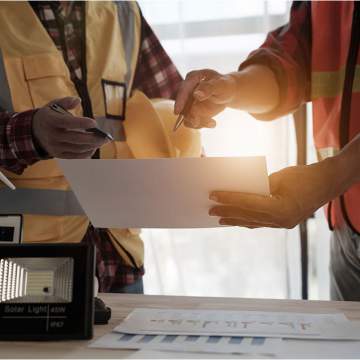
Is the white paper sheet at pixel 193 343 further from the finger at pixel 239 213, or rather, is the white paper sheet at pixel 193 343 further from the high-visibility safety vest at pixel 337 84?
the high-visibility safety vest at pixel 337 84

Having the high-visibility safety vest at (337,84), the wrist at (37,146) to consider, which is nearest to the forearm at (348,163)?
the high-visibility safety vest at (337,84)

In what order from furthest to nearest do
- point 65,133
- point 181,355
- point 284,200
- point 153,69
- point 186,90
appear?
point 153,69
point 186,90
point 65,133
point 284,200
point 181,355

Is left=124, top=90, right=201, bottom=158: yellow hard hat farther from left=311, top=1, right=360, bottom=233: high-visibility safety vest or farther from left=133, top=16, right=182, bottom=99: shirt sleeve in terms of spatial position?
left=311, top=1, right=360, bottom=233: high-visibility safety vest

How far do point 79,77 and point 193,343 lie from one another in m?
0.85

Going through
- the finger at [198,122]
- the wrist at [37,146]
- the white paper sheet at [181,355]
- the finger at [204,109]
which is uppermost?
the finger at [204,109]

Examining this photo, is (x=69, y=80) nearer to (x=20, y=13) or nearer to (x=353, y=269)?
(x=20, y=13)

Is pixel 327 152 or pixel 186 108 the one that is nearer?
pixel 186 108

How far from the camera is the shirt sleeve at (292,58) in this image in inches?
53.8

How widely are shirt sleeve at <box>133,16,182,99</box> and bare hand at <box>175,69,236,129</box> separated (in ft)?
0.98

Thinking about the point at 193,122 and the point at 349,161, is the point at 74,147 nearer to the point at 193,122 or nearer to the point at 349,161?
the point at 193,122

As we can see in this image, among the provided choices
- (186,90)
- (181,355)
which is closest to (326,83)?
(186,90)

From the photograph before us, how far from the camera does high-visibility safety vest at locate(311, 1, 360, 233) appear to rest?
121 cm

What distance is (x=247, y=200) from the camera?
0.81m

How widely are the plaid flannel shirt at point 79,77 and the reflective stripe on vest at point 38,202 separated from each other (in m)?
0.07
